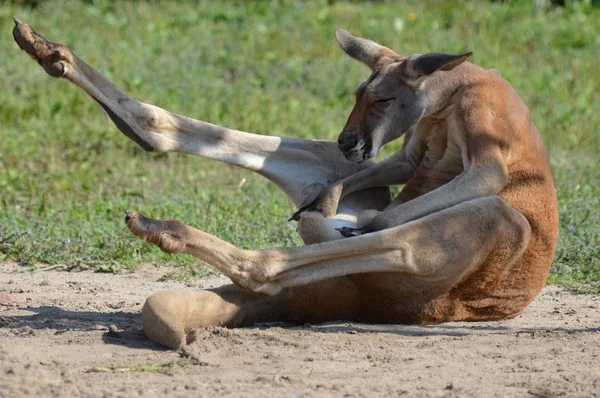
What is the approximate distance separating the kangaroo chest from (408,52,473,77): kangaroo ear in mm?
293

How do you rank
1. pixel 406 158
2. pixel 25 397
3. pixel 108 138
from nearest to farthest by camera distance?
pixel 25 397, pixel 406 158, pixel 108 138

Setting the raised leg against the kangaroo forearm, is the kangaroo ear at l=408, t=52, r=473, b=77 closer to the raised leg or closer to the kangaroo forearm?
the kangaroo forearm

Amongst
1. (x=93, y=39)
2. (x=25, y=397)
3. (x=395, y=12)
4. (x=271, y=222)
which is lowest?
(x=25, y=397)

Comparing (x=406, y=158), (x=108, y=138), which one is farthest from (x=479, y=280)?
(x=108, y=138)

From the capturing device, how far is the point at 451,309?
455 cm

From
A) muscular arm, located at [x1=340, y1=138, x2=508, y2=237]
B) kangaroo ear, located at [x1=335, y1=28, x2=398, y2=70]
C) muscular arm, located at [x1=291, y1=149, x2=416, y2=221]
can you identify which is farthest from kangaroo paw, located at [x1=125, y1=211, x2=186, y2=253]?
kangaroo ear, located at [x1=335, y1=28, x2=398, y2=70]

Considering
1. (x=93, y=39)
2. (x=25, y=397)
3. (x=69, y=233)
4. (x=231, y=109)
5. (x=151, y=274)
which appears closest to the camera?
(x=25, y=397)

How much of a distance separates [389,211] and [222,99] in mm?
5091

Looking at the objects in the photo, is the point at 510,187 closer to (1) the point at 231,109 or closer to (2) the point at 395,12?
(1) the point at 231,109

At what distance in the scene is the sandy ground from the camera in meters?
3.52

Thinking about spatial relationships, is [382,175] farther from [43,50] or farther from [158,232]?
[43,50]

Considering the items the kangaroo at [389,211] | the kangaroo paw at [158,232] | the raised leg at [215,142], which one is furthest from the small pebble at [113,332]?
the raised leg at [215,142]

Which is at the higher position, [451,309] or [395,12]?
[395,12]

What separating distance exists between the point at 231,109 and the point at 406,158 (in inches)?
164
